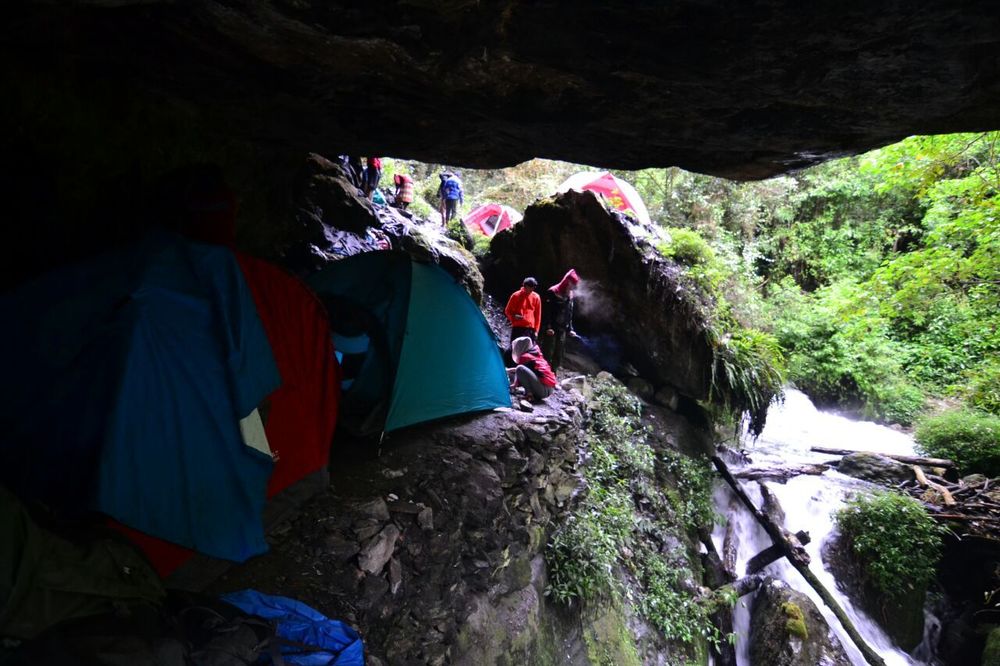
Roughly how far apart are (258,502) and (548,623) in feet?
11.2

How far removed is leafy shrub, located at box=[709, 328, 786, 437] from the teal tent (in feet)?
19.9

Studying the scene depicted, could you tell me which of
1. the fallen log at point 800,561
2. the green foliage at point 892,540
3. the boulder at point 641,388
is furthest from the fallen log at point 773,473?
the boulder at point 641,388

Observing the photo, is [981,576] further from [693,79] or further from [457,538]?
[693,79]

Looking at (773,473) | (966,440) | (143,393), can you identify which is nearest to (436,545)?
(143,393)

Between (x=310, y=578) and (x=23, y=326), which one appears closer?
(x=23, y=326)

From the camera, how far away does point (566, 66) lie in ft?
10.7

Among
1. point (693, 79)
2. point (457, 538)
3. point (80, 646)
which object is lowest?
point (457, 538)

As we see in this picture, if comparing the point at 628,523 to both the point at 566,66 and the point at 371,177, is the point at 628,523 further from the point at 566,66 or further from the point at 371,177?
the point at 371,177

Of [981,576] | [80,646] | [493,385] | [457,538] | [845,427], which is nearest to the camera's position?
[80,646]

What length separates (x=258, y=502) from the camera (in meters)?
3.02

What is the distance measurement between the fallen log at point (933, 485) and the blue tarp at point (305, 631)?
10.9 m

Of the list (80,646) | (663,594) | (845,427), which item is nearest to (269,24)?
(80,646)

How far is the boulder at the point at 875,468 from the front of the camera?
32.5 feet

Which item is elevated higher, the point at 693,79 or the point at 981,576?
the point at 693,79
